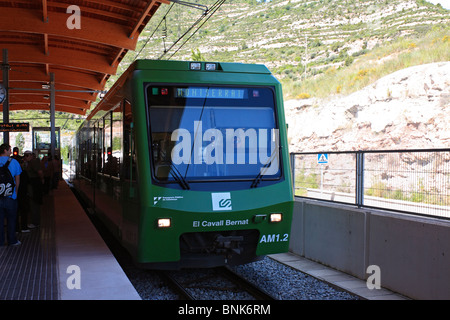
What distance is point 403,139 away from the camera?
28125 millimetres

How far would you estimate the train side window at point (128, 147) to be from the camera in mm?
7371

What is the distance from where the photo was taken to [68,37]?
17.1 metres

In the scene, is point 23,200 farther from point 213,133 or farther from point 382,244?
point 382,244

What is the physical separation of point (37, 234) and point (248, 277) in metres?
4.99

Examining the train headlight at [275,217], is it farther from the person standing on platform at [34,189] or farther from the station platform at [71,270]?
the person standing on platform at [34,189]

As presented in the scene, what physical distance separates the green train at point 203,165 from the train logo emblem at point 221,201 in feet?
0.05

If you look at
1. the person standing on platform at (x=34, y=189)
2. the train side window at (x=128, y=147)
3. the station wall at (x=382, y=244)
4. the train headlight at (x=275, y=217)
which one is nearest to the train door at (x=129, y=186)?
the train side window at (x=128, y=147)

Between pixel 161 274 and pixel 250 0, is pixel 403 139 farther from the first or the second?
pixel 250 0

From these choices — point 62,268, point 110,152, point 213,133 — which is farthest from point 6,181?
point 213,133

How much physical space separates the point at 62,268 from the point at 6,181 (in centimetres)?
244

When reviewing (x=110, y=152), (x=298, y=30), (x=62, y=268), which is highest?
(x=298, y=30)

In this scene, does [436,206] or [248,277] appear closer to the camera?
A: [436,206]

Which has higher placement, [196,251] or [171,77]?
[171,77]
